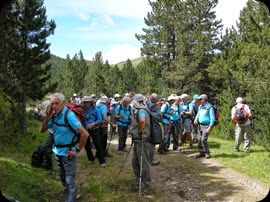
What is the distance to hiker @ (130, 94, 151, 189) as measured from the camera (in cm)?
684

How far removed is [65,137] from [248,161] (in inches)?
268

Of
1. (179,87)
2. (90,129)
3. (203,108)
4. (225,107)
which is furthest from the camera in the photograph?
(179,87)

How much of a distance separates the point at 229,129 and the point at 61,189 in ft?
40.1

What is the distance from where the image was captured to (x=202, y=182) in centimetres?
770

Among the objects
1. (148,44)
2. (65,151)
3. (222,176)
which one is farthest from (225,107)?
(148,44)

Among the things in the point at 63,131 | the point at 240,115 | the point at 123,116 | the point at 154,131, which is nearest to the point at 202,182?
the point at 154,131

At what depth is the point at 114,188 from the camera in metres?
6.98

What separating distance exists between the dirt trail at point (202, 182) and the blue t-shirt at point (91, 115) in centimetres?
202

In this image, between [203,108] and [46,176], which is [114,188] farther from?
[203,108]

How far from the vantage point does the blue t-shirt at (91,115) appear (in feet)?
29.0

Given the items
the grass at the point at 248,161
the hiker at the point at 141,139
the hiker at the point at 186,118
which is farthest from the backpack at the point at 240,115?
the hiker at the point at 141,139

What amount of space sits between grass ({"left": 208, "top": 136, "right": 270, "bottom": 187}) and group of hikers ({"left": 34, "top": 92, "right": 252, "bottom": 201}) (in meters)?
0.49

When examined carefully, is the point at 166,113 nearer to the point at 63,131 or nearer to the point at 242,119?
the point at 242,119

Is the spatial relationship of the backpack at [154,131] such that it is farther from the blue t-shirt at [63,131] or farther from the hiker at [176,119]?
the hiker at [176,119]
